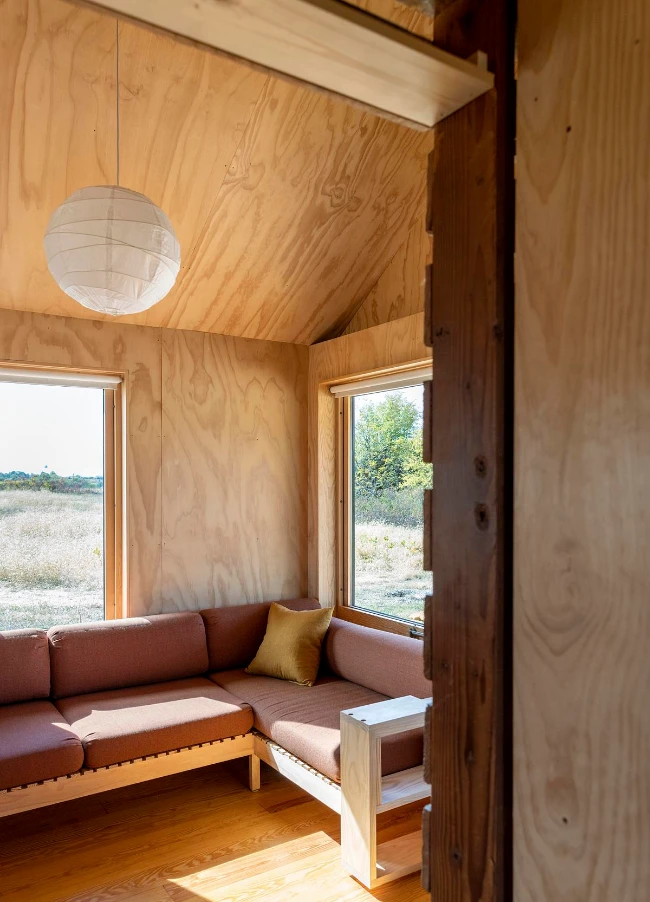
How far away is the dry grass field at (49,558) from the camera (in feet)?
11.7

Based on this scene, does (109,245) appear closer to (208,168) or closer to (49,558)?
(208,168)

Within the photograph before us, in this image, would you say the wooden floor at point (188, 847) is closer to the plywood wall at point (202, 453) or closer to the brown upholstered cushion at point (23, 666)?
the brown upholstered cushion at point (23, 666)

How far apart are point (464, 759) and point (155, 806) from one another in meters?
2.76

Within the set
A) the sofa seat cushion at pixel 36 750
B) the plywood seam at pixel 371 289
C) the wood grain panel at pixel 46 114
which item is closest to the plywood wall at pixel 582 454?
the wood grain panel at pixel 46 114

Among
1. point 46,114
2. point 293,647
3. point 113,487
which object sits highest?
point 46,114

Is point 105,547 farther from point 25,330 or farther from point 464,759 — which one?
point 464,759

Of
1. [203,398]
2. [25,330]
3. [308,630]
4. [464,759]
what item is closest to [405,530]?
[308,630]

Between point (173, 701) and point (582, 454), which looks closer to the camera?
point (582, 454)

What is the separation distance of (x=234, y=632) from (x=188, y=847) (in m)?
1.20

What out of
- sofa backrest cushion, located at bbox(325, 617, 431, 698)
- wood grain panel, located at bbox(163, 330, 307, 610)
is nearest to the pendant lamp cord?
wood grain panel, located at bbox(163, 330, 307, 610)

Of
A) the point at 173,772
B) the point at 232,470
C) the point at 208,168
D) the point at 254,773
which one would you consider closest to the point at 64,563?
the point at 232,470

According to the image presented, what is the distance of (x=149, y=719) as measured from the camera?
3.03m

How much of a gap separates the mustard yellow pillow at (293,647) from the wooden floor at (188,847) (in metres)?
0.52

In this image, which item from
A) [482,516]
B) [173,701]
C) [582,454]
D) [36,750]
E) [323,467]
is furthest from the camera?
[323,467]
